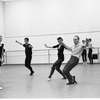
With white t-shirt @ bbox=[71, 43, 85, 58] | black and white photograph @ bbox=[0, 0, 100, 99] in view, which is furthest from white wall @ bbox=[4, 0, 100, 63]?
white t-shirt @ bbox=[71, 43, 85, 58]

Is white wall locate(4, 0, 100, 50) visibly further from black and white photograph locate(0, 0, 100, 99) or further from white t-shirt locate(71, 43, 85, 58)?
white t-shirt locate(71, 43, 85, 58)

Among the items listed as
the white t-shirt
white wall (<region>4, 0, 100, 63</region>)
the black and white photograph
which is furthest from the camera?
white wall (<region>4, 0, 100, 63</region>)

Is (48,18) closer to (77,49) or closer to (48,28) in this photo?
(48,28)

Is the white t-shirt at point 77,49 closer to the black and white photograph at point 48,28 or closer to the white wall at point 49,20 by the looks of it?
the black and white photograph at point 48,28

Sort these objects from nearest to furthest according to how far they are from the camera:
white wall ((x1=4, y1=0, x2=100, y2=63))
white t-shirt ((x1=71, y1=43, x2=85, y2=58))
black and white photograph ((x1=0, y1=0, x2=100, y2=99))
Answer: white t-shirt ((x1=71, y1=43, x2=85, y2=58))
black and white photograph ((x1=0, y1=0, x2=100, y2=99))
white wall ((x1=4, y1=0, x2=100, y2=63))

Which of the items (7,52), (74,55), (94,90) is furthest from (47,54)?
(94,90)

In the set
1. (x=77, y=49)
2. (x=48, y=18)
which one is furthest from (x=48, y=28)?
(x=77, y=49)

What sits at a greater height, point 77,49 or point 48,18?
point 48,18

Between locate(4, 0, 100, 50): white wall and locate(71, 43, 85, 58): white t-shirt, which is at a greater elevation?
locate(4, 0, 100, 50): white wall

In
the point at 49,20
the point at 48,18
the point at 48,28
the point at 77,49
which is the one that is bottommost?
the point at 77,49

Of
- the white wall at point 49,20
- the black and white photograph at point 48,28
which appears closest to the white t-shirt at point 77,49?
the black and white photograph at point 48,28

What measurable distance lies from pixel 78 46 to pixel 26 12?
34.0 ft

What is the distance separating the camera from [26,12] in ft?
54.2

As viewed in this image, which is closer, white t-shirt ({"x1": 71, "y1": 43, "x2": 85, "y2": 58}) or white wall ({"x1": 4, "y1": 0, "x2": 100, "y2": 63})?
white t-shirt ({"x1": 71, "y1": 43, "x2": 85, "y2": 58})
